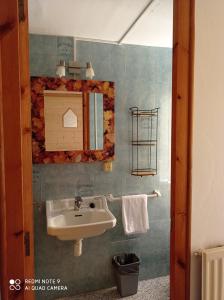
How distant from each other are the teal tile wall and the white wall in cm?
126

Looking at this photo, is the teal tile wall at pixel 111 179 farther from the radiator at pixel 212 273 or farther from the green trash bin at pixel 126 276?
the radiator at pixel 212 273

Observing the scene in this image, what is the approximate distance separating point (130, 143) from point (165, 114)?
1.65 ft

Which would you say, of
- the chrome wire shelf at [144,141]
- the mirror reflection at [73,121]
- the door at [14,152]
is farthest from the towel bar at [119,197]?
the door at [14,152]

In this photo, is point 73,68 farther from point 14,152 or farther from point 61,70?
point 14,152

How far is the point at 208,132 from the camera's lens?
120 centimetres

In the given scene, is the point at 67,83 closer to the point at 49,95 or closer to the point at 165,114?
the point at 49,95

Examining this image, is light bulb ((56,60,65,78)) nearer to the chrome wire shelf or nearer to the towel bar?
the chrome wire shelf

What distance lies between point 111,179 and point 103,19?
1391 millimetres

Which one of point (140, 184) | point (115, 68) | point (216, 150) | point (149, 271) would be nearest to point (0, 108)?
point (216, 150)

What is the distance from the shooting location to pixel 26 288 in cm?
100

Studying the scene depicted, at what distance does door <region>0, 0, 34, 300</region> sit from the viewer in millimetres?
932

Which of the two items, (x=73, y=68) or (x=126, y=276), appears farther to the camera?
(x=126, y=276)

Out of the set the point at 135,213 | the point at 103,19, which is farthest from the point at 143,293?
the point at 103,19

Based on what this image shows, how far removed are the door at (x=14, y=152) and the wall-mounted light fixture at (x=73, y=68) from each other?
110 centimetres
